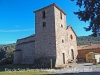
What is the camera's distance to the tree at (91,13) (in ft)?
41.3

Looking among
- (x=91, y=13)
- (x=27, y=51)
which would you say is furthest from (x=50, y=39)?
(x=91, y=13)

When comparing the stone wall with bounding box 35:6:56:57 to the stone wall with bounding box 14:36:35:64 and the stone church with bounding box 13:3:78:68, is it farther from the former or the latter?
the stone wall with bounding box 14:36:35:64

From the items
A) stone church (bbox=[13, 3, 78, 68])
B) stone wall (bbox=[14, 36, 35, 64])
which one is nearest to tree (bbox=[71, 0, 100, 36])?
stone church (bbox=[13, 3, 78, 68])

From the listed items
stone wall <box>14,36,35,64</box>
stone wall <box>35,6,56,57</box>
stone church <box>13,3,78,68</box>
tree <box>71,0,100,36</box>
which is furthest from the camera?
stone wall <box>14,36,35,64</box>

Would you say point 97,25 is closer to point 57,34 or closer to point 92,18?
point 92,18

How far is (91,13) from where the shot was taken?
13.0m

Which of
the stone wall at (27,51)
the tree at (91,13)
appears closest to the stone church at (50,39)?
the stone wall at (27,51)

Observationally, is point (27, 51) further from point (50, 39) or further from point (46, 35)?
point (50, 39)

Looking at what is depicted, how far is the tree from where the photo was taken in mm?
12586

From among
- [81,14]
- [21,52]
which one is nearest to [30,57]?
[21,52]

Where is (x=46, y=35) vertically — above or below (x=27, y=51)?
above

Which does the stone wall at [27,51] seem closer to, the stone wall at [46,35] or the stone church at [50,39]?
the stone church at [50,39]

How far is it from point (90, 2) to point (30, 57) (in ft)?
61.0

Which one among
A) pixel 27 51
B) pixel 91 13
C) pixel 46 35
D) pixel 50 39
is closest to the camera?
pixel 91 13
